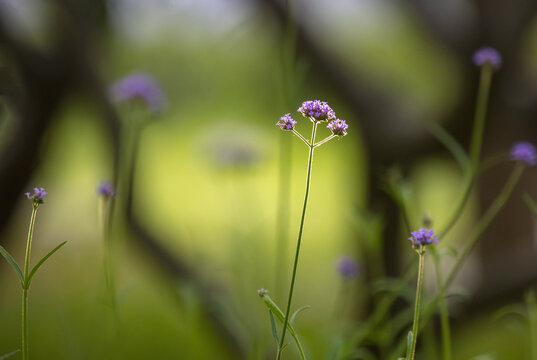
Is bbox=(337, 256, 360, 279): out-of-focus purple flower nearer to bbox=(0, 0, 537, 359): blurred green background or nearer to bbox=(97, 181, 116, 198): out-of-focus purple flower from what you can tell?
bbox=(0, 0, 537, 359): blurred green background

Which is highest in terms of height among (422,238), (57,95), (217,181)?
(217,181)

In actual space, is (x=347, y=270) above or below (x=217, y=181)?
below

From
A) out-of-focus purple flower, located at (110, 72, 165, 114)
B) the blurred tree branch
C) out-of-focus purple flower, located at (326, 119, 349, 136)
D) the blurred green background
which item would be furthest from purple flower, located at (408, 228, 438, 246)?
the blurred tree branch

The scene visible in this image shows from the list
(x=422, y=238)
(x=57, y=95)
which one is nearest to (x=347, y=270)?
(x=422, y=238)

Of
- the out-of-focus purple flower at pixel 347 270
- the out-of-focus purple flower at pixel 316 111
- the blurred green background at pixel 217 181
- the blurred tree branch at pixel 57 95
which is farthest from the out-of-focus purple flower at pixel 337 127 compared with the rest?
the blurred tree branch at pixel 57 95

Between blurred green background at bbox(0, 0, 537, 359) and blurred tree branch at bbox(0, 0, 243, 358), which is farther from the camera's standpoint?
blurred tree branch at bbox(0, 0, 243, 358)

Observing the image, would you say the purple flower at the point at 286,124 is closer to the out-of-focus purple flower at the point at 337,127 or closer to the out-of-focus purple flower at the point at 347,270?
the out-of-focus purple flower at the point at 337,127

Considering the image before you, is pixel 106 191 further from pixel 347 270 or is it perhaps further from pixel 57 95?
pixel 57 95

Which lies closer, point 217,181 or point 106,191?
point 106,191

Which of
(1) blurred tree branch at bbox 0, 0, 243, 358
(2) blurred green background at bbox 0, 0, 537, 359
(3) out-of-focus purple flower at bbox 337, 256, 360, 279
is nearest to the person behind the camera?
(3) out-of-focus purple flower at bbox 337, 256, 360, 279
